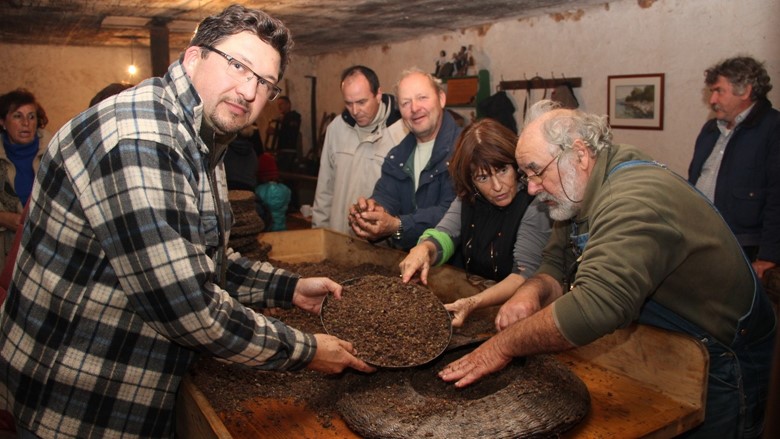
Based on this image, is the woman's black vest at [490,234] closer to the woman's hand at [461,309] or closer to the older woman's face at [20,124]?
the woman's hand at [461,309]

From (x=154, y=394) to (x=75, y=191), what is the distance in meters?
0.55

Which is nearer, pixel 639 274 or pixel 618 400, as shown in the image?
pixel 639 274

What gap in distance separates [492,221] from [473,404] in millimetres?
1134

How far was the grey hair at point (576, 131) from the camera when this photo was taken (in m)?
1.84

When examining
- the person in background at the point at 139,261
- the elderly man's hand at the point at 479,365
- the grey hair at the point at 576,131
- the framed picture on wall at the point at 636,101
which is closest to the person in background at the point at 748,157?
the framed picture on wall at the point at 636,101

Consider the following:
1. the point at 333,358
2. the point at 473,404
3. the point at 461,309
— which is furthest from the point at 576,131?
the point at 333,358

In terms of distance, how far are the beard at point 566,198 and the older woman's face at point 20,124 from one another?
345 cm

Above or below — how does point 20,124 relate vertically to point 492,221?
above

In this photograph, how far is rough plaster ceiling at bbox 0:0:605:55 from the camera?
208 inches

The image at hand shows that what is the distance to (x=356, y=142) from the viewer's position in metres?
3.99

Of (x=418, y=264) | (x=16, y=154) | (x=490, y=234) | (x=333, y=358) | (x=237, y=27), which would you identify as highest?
(x=237, y=27)

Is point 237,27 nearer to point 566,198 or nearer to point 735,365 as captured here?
point 566,198

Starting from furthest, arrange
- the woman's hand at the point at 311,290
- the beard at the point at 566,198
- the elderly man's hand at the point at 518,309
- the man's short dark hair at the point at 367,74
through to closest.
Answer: the man's short dark hair at the point at 367,74
the woman's hand at the point at 311,290
the elderly man's hand at the point at 518,309
the beard at the point at 566,198

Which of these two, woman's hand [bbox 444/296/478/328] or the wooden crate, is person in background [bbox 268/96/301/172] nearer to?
woman's hand [bbox 444/296/478/328]
